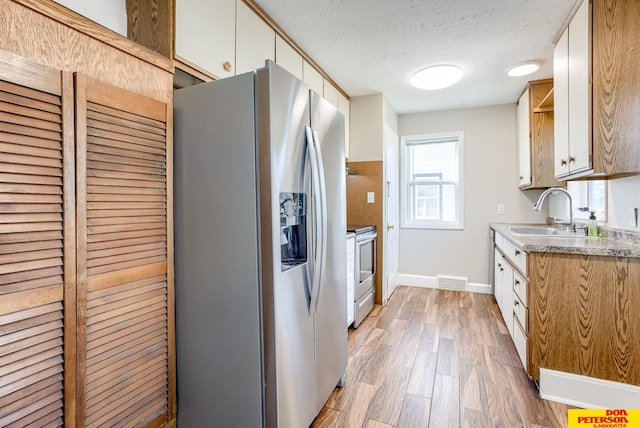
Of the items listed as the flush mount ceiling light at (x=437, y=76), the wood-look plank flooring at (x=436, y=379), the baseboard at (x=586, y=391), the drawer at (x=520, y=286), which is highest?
the flush mount ceiling light at (x=437, y=76)

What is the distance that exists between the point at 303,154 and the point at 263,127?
274 millimetres

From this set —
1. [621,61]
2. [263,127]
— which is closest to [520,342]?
[621,61]

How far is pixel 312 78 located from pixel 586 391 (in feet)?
9.54

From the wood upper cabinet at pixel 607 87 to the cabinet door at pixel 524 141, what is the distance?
150 cm

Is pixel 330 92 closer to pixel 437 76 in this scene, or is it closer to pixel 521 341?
pixel 437 76

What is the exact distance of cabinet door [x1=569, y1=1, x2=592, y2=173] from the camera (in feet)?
5.79

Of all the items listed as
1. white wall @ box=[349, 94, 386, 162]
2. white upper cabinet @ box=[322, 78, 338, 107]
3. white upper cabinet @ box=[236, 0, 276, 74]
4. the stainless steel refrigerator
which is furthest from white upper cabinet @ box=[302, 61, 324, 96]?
the stainless steel refrigerator

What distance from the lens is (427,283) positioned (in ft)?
14.1

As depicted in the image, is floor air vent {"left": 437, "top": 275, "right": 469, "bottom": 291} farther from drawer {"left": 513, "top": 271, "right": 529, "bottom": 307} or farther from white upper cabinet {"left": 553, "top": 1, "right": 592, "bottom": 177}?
white upper cabinet {"left": 553, "top": 1, "right": 592, "bottom": 177}

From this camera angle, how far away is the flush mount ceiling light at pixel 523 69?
274cm

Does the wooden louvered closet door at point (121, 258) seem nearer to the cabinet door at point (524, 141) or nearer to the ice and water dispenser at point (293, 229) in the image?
the ice and water dispenser at point (293, 229)

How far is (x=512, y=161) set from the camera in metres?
3.89

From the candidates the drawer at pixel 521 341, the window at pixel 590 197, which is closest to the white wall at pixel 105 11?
the drawer at pixel 521 341

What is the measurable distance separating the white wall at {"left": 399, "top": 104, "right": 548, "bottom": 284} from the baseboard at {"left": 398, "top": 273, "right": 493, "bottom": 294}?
A: 6 centimetres
